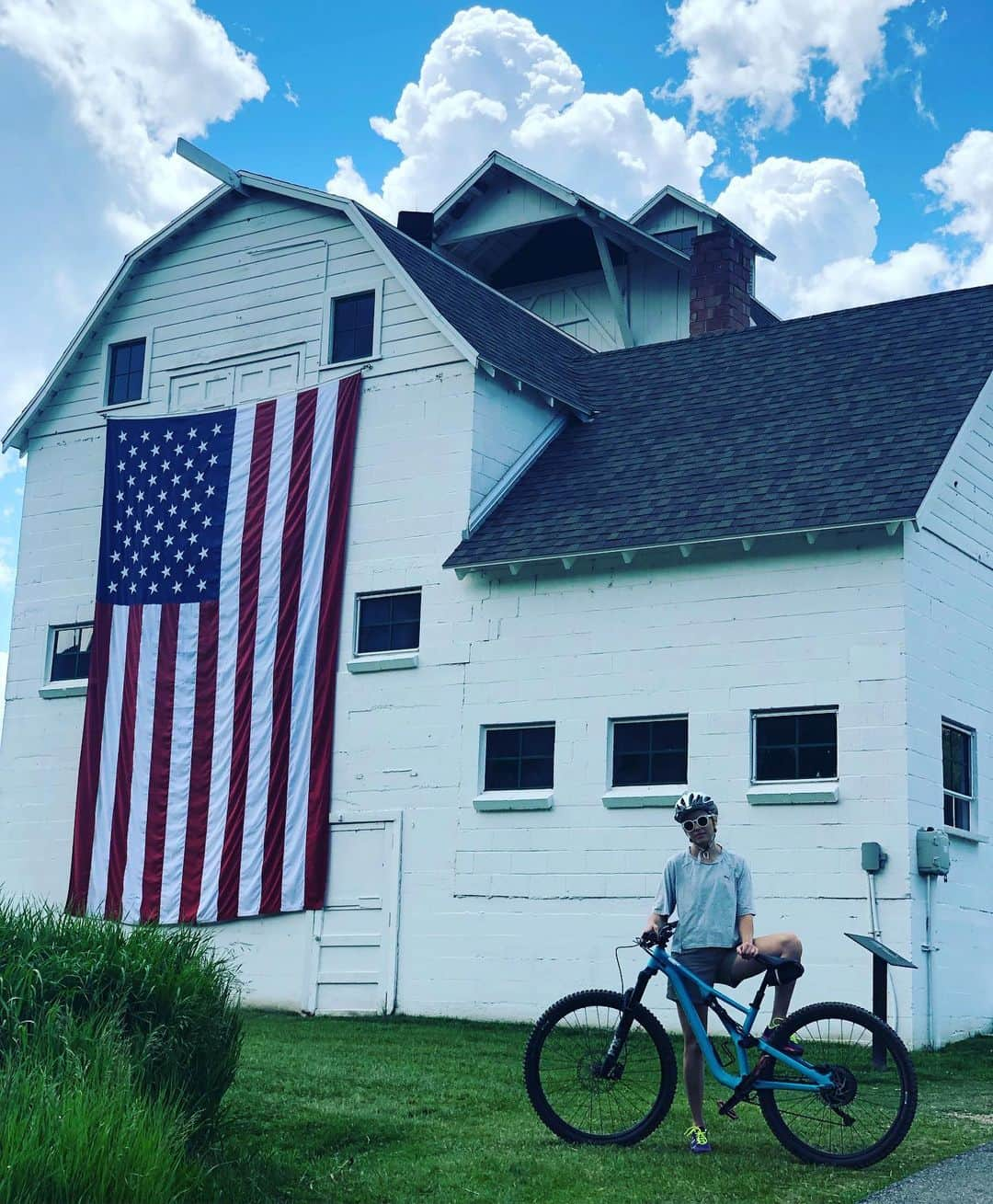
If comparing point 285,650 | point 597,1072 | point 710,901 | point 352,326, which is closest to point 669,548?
point 285,650

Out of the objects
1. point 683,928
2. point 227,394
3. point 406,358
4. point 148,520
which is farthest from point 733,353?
point 683,928

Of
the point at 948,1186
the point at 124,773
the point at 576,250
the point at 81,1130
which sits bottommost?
the point at 948,1186

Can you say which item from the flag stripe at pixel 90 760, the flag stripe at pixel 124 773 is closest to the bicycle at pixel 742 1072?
the flag stripe at pixel 124 773

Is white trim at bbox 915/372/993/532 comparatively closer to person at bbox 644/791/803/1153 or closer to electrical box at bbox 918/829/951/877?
electrical box at bbox 918/829/951/877

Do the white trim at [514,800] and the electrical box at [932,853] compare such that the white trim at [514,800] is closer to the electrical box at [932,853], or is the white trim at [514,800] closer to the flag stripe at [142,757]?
the electrical box at [932,853]

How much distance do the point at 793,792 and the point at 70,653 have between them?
11725mm

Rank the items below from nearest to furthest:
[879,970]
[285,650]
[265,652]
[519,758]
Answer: [879,970] → [519,758] → [285,650] → [265,652]

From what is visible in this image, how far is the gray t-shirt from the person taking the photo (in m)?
9.53

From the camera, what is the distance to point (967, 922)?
1781cm

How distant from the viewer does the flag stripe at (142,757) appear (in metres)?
21.9

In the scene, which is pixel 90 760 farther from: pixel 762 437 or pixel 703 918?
pixel 703 918

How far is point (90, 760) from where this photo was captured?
22656 millimetres

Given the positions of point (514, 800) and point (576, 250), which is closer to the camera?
point (514, 800)

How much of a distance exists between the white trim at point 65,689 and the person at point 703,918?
50.6ft
